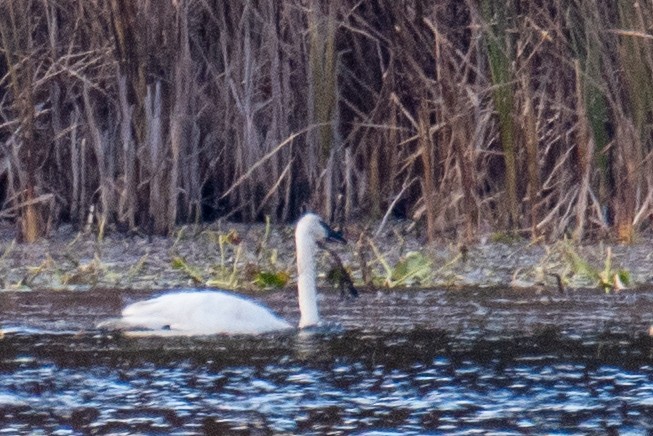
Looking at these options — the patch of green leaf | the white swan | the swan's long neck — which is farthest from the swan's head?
the patch of green leaf

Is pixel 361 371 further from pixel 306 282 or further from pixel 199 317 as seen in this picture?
pixel 306 282

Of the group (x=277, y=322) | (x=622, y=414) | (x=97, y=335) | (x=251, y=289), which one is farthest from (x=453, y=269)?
(x=622, y=414)

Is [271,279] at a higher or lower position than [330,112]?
lower

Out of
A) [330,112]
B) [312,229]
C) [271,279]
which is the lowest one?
[271,279]

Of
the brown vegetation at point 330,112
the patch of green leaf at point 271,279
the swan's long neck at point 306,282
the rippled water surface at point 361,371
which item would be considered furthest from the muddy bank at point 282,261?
the swan's long neck at point 306,282

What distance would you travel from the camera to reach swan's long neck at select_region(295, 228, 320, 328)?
7.89m

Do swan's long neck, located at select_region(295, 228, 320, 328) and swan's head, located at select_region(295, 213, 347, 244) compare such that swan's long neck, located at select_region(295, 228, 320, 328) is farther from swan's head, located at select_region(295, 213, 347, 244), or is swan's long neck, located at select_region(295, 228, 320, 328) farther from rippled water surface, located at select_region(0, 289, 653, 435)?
rippled water surface, located at select_region(0, 289, 653, 435)

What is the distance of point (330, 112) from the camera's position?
416 inches

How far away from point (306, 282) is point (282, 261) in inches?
74.8

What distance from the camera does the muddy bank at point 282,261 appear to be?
8.94 meters

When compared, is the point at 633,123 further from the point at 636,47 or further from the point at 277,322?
the point at 277,322

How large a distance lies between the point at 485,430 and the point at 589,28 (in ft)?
15.1

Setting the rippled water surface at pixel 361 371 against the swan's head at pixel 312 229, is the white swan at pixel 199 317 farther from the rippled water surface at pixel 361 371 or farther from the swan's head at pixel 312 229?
the swan's head at pixel 312 229

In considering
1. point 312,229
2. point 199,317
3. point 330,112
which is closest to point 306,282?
point 312,229
